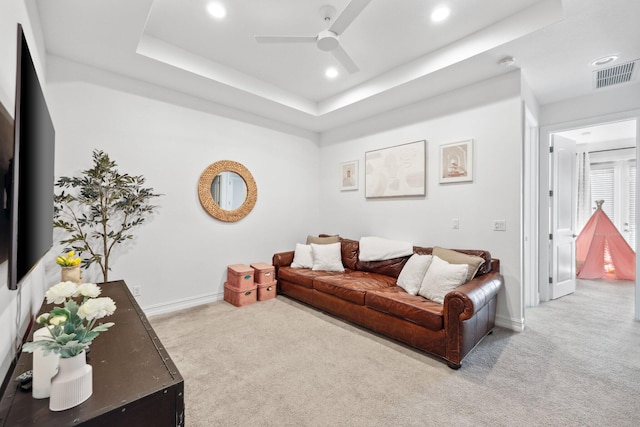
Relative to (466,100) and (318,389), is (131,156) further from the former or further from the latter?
(466,100)

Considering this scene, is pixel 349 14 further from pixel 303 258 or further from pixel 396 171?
pixel 303 258

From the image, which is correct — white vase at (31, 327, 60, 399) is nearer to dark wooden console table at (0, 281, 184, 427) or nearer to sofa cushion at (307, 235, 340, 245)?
dark wooden console table at (0, 281, 184, 427)

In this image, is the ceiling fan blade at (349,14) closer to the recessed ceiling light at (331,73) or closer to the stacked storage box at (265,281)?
the recessed ceiling light at (331,73)

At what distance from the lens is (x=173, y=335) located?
9.17 ft

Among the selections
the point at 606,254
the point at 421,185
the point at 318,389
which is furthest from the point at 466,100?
the point at 606,254

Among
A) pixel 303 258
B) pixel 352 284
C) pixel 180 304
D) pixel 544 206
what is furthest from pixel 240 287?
Result: pixel 544 206

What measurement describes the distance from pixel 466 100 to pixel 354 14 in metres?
1.93

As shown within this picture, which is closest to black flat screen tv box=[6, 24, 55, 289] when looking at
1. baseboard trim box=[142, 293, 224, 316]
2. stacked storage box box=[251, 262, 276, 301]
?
baseboard trim box=[142, 293, 224, 316]

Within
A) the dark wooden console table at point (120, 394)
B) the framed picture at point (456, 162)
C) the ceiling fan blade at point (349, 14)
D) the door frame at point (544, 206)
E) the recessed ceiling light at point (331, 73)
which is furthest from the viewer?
the door frame at point (544, 206)

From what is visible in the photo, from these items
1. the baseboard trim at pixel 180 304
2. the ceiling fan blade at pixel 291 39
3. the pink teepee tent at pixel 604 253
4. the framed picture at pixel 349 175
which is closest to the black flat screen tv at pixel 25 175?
the ceiling fan blade at pixel 291 39

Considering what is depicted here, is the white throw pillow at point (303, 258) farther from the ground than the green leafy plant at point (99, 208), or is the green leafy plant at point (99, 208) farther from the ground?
the green leafy plant at point (99, 208)

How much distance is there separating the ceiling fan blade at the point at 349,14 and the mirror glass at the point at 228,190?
2.42 metres

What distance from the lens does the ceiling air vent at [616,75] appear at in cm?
284

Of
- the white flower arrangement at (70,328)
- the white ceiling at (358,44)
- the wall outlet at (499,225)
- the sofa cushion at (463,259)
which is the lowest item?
the sofa cushion at (463,259)
